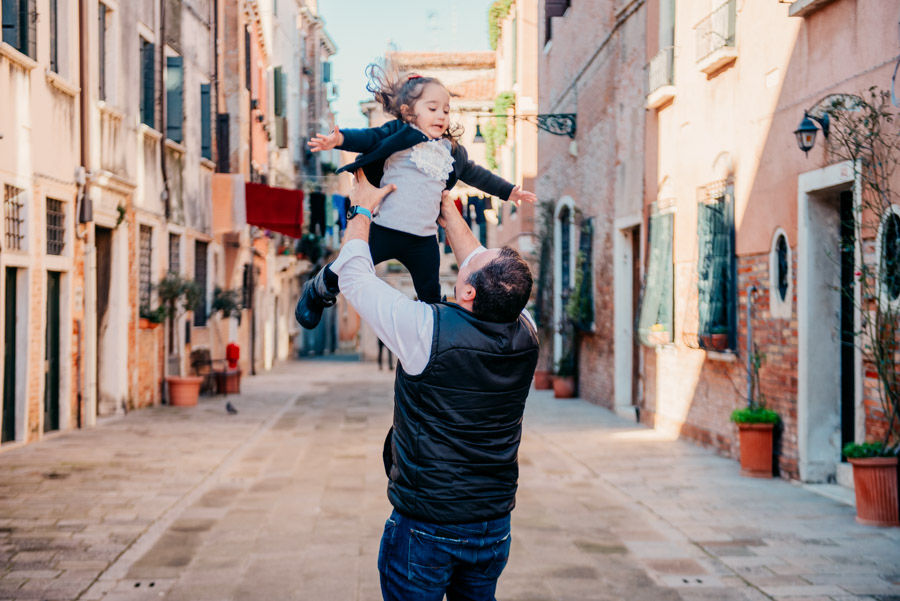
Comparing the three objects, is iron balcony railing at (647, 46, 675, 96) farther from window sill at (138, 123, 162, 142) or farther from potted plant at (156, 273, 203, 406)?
potted plant at (156, 273, 203, 406)

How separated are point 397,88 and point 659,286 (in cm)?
923

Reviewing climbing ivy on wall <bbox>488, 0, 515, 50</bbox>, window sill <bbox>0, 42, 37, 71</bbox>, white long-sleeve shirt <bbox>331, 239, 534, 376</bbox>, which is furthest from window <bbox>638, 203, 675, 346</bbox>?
climbing ivy on wall <bbox>488, 0, 515, 50</bbox>

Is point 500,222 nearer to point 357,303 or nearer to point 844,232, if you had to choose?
point 844,232

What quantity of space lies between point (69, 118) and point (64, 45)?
0.85 meters

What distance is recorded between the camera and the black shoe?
3.26 metres

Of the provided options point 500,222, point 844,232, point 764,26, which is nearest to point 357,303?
point 844,232

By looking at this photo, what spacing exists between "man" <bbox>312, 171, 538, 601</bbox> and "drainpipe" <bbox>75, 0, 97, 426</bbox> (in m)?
10.8

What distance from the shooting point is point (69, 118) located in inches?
500

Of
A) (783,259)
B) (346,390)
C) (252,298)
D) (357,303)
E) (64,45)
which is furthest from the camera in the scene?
(252,298)

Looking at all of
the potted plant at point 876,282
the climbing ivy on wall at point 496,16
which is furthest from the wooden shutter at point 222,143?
the potted plant at point 876,282

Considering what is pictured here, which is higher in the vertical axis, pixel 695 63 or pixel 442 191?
pixel 695 63

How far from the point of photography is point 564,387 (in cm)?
1833

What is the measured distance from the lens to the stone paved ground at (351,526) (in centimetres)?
578

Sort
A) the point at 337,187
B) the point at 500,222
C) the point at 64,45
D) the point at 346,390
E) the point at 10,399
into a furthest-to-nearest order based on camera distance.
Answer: the point at 337,187 → the point at 500,222 → the point at 346,390 → the point at 64,45 → the point at 10,399
